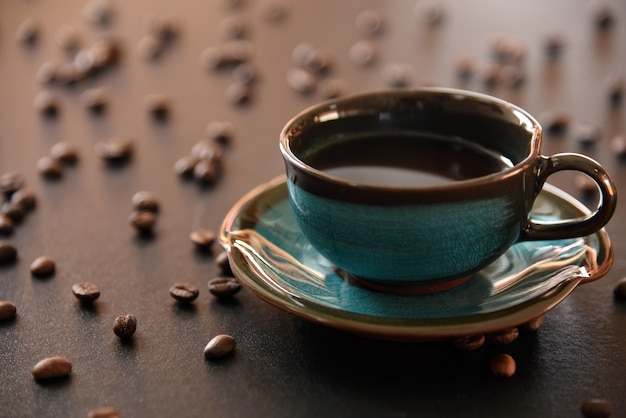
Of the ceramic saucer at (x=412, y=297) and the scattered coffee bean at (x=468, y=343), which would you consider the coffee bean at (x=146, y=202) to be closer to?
the ceramic saucer at (x=412, y=297)

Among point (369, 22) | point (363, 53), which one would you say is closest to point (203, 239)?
point (363, 53)

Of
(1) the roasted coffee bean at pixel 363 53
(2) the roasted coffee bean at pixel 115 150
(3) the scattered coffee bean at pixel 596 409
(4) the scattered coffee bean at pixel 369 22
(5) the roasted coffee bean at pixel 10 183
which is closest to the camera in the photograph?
(3) the scattered coffee bean at pixel 596 409

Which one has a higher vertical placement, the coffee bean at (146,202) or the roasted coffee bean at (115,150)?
the roasted coffee bean at (115,150)

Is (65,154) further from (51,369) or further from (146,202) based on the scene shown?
(51,369)

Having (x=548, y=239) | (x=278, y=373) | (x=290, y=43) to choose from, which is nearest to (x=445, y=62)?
(x=290, y=43)

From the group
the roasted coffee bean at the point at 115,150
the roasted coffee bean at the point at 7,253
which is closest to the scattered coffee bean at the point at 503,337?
the roasted coffee bean at the point at 7,253
